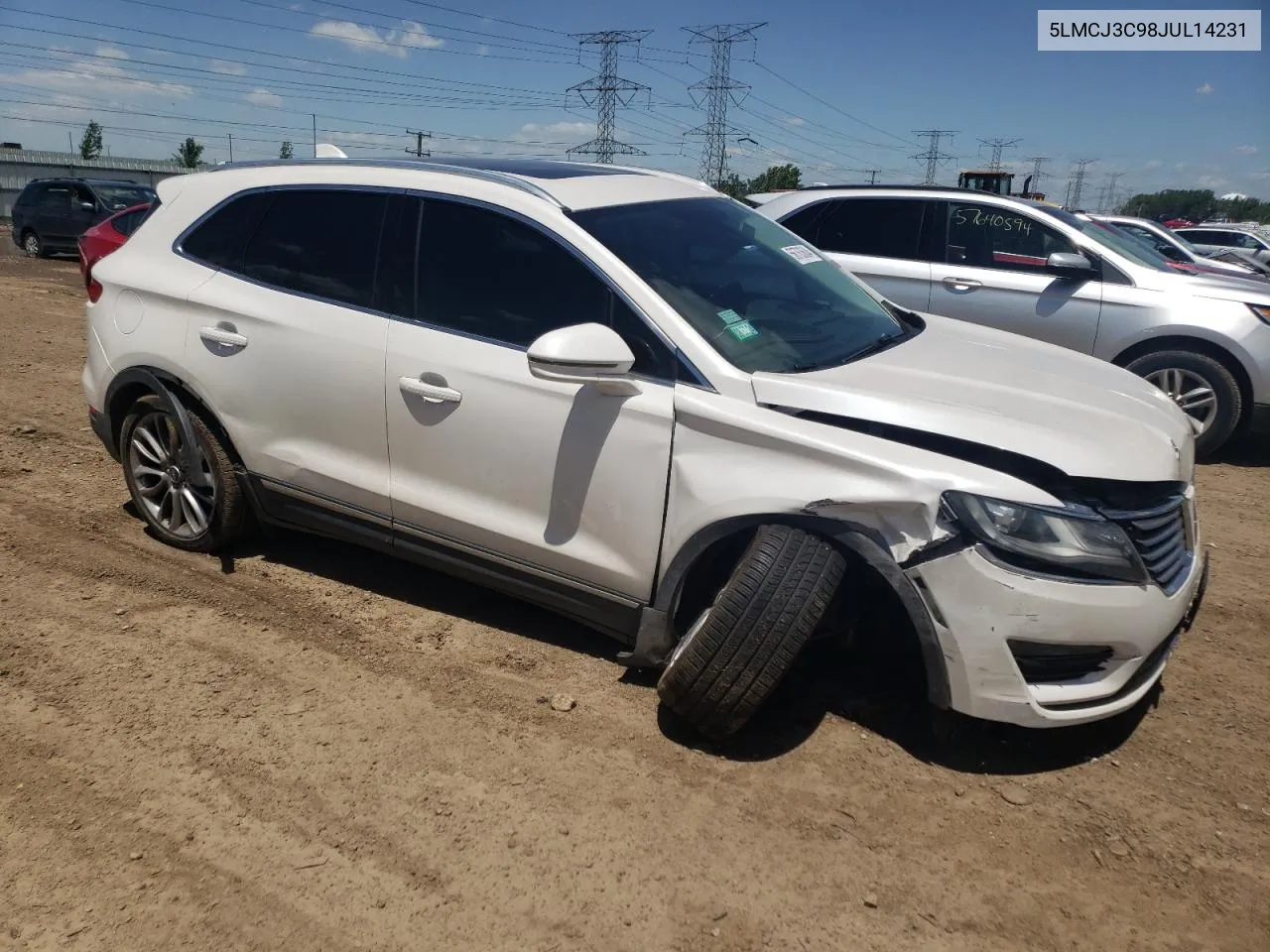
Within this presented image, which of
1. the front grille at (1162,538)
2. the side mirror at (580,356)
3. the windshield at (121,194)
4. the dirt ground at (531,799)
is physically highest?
the windshield at (121,194)

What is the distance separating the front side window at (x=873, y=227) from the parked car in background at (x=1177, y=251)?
2008 mm

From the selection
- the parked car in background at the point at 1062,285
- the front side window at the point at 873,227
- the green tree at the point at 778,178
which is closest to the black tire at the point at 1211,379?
the parked car in background at the point at 1062,285

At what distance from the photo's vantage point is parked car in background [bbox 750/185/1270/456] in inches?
275

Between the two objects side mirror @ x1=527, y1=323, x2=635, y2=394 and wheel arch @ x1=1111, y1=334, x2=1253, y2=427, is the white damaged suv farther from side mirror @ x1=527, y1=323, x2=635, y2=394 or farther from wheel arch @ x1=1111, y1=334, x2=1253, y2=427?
wheel arch @ x1=1111, y1=334, x2=1253, y2=427

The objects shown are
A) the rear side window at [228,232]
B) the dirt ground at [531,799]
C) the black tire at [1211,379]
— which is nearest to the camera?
the dirt ground at [531,799]

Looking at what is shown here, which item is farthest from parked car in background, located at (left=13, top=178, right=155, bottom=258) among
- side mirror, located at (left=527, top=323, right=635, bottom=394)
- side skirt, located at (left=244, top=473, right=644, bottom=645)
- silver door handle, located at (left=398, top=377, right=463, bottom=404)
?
side mirror, located at (left=527, top=323, right=635, bottom=394)

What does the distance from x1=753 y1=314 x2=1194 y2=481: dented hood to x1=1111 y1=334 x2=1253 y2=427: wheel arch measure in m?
3.87

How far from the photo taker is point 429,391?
3609mm

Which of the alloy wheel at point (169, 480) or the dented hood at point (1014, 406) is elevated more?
the dented hood at point (1014, 406)

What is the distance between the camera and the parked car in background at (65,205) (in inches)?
797

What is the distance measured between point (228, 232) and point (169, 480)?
1.19m

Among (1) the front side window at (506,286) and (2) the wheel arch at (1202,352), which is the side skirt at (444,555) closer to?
(1) the front side window at (506,286)

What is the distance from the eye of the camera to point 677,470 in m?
3.18

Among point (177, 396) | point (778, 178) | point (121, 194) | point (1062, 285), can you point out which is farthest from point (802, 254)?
point (778, 178)
